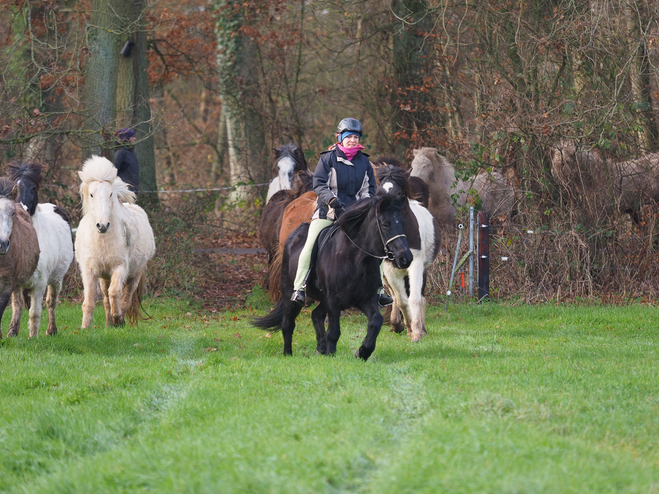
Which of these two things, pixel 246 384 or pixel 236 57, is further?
pixel 236 57

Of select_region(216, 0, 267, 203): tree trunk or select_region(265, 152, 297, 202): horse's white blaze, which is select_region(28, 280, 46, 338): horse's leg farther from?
select_region(216, 0, 267, 203): tree trunk

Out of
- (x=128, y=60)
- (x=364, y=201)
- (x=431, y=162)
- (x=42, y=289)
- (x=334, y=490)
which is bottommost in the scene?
(x=334, y=490)

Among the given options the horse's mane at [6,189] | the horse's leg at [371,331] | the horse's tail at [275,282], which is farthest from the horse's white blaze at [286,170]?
the horse's leg at [371,331]

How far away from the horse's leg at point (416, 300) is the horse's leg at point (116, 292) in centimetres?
409

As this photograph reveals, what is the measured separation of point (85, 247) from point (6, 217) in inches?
88.9

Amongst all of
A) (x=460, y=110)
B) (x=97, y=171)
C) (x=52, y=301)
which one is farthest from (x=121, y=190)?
(x=460, y=110)

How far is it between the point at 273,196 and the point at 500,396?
9630 millimetres

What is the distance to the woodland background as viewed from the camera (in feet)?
48.2

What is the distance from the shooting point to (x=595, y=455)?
4672 mm

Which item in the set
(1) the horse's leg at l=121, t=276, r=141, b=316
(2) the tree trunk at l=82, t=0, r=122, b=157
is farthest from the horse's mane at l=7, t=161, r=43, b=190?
(2) the tree trunk at l=82, t=0, r=122, b=157

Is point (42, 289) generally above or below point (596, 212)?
below

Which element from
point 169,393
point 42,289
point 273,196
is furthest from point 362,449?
point 273,196

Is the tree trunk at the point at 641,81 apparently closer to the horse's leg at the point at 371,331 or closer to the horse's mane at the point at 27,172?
the horse's leg at the point at 371,331

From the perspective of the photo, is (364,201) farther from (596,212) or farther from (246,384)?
(596,212)
